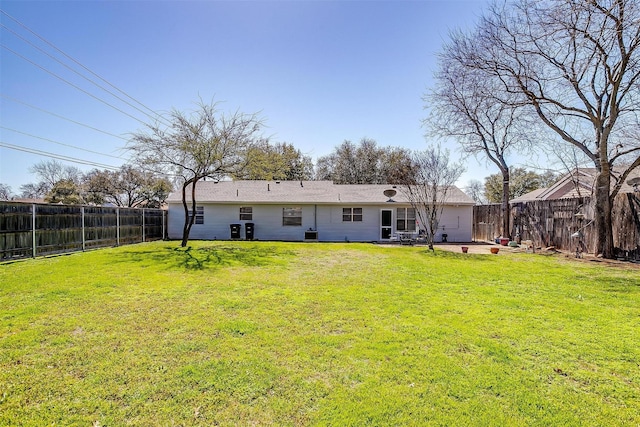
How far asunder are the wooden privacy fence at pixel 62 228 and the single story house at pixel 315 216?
363 cm

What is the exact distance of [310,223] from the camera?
1830 cm

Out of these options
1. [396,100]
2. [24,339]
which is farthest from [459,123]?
[24,339]

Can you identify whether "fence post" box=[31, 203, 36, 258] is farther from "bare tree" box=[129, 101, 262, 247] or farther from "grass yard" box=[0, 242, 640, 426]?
"bare tree" box=[129, 101, 262, 247]

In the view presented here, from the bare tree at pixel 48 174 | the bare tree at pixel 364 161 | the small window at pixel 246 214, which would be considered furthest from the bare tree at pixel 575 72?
the bare tree at pixel 48 174

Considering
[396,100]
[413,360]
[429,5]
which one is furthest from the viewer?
[396,100]

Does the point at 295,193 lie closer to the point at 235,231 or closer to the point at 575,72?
the point at 235,231

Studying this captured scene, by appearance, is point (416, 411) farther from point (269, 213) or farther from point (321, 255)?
point (269, 213)

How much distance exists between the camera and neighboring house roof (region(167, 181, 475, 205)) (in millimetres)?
18000

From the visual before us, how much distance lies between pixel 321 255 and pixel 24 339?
8577 mm

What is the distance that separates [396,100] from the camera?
52.1 feet

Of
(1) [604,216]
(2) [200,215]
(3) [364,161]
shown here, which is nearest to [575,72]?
(1) [604,216]

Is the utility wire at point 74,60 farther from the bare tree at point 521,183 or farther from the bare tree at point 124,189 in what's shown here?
the bare tree at point 521,183

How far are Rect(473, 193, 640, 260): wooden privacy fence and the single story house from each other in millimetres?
2302

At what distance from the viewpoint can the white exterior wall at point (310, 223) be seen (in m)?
18.0
